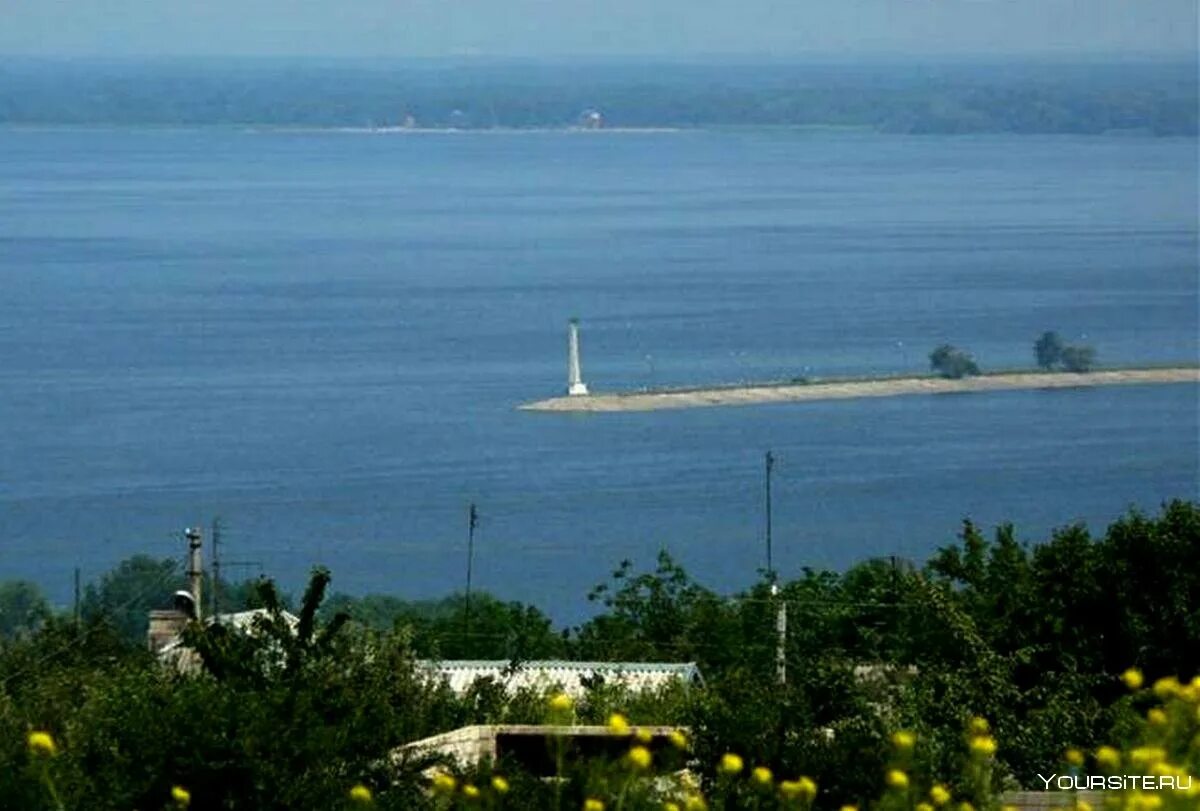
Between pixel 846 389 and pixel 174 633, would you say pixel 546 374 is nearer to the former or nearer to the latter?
pixel 846 389

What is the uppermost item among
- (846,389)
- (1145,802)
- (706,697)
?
(846,389)

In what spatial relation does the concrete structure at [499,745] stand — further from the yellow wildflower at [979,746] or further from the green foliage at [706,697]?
the yellow wildflower at [979,746]

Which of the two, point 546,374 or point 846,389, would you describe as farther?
point 546,374

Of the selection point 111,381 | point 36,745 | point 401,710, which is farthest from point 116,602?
point 111,381

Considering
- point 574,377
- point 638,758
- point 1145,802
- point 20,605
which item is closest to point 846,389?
point 574,377

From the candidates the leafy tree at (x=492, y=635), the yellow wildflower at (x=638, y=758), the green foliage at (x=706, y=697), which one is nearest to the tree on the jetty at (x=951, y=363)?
the leafy tree at (x=492, y=635)

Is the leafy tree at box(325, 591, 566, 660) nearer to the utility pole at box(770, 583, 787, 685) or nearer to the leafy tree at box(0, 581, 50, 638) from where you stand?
the utility pole at box(770, 583, 787, 685)

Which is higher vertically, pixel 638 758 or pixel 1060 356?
pixel 1060 356
